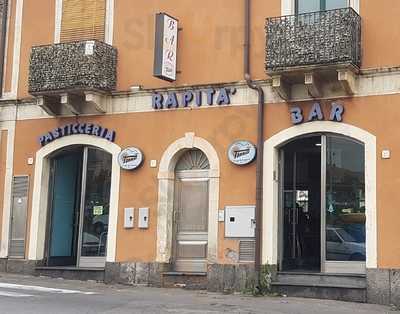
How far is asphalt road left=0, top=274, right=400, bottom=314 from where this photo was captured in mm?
11453

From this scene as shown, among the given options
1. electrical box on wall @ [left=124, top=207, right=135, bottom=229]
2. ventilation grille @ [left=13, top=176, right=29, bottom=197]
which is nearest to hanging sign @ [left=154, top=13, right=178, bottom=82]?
electrical box on wall @ [left=124, top=207, right=135, bottom=229]

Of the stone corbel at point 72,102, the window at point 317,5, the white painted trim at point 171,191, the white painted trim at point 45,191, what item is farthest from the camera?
the stone corbel at point 72,102

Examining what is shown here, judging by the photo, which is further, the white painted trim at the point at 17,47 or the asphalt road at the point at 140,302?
the white painted trim at the point at 17,47

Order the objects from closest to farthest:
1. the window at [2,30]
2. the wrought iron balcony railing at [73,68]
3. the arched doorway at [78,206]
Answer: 1. the wrought iron balcony railing at [73,68]
2. the arched doorway at [78,206]
3. the window at [2,30]

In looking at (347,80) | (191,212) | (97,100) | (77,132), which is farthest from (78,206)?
(347,80)

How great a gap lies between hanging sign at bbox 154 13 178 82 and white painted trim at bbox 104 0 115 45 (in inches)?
74.7

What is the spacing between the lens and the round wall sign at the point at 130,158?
16219mm

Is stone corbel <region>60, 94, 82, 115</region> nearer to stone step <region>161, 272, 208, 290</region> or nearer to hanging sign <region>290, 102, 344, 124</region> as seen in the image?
stone step <region>161, 272, 208, 290</region>

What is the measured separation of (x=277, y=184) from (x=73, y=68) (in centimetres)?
568

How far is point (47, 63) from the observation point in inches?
663

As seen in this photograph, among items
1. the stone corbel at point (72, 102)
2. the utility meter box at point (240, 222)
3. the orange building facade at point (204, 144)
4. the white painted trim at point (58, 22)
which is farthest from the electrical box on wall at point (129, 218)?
the white painted trim at point (58, 22)

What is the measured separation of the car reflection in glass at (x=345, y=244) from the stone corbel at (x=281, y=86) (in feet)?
9.79

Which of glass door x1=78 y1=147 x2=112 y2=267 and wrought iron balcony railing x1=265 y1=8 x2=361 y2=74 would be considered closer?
wrought iron balcony railing x1=265 y1=8 x2=361 y2=74

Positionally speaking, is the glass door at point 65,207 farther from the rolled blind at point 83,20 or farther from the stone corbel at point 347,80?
the stone corbel at point 347,80
